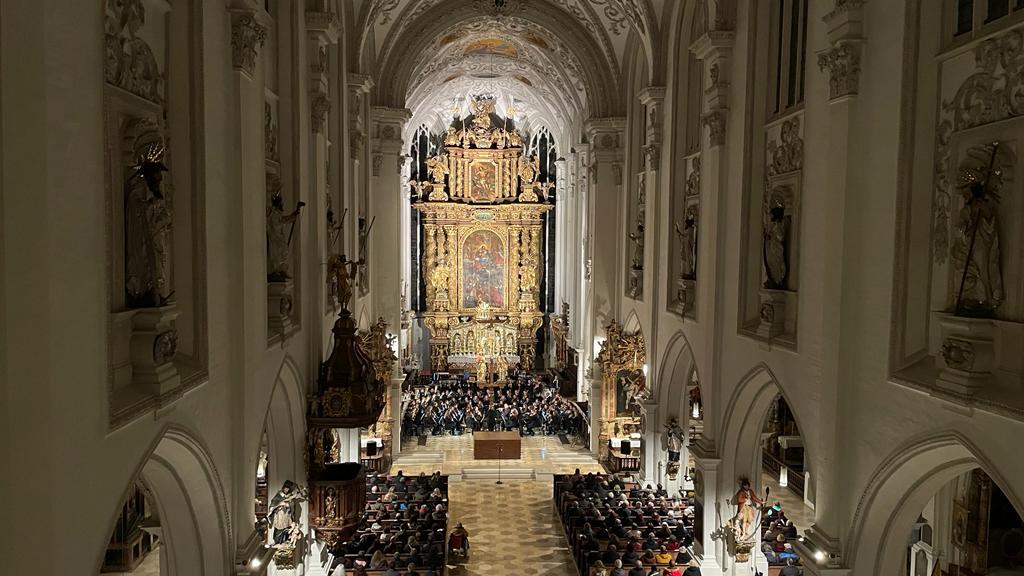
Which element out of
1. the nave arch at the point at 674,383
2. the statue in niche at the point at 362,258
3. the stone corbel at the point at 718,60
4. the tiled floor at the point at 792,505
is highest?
the stone corbel at the point at 718,60

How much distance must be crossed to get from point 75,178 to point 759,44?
36.4 ft

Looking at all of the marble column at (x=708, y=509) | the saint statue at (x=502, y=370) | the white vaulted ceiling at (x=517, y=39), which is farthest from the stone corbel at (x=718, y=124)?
the saint statue at (x=502, y=370)

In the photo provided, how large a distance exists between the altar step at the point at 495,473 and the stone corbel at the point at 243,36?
16.9 metres

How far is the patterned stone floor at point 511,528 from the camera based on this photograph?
635 inches

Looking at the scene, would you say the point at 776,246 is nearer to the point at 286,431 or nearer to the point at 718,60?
the point at 718,60

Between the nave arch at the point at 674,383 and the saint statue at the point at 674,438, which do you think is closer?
the nave arch at the point at 674,383

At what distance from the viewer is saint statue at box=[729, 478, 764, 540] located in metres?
13.6

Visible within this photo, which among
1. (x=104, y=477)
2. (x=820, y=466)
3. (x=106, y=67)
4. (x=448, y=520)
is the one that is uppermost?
(x=106, y=67)

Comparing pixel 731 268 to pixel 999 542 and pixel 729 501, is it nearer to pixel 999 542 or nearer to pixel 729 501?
pixel 729 501

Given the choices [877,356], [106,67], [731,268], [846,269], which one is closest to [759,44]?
[731,268]

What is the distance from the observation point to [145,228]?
658 cm

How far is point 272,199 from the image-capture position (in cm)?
1102

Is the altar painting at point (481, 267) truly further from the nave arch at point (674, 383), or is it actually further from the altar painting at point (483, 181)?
the nave arch at point (674, 383)

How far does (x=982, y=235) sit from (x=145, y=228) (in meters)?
7.68
